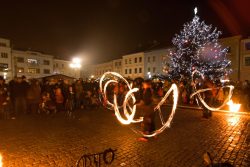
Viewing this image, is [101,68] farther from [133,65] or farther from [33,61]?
[33,61]

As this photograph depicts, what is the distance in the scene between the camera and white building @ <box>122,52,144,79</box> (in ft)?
211

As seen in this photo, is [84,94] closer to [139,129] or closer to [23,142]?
[139,129]

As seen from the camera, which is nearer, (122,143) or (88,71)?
(122,143)

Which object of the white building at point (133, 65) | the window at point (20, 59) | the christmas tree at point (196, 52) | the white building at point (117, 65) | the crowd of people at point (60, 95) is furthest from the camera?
the white building at point (117, 65)

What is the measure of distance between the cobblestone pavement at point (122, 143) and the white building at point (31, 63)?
57.8 meters

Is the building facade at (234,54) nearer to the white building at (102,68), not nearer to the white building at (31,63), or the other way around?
the white building at (102,68)

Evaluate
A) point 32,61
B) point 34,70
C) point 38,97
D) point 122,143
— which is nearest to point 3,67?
point 32,61

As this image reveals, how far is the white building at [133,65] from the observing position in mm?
64250

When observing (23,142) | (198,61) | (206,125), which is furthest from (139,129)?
(198,61)

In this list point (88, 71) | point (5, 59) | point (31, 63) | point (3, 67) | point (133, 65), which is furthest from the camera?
point (88, 71)

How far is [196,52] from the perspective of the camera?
28.4m

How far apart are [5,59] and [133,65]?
33571 mm

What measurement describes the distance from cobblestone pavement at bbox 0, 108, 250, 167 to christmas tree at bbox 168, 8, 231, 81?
17.9 meters

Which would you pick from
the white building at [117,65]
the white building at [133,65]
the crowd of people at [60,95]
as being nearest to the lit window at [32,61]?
the white building at [117,65]
